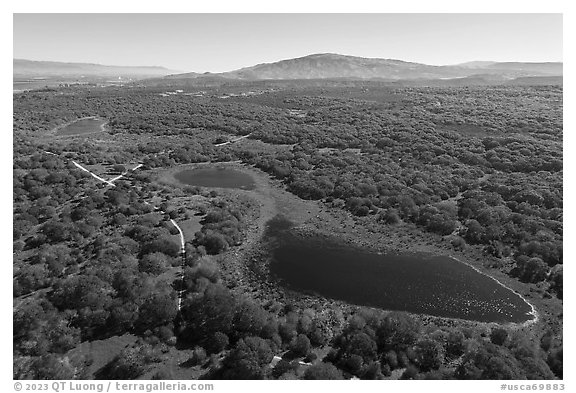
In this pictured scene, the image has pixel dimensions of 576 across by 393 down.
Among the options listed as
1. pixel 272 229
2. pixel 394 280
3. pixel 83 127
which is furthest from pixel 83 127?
pixel 394 280

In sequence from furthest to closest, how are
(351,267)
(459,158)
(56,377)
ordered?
(459,158) < (351,267) < (56,377)

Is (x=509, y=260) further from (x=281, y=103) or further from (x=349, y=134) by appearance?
(x=281, y=103)

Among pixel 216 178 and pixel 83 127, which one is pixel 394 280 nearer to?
pixel 216 178

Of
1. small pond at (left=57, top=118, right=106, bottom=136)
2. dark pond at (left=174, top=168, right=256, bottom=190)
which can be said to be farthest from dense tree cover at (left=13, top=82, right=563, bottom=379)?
small pond at (left=57, top=118, right=106, bottom=136)

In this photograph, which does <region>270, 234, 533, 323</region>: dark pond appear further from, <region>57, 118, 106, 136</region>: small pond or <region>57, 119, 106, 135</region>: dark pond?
<region>57, 119, 106, 135</region>: dark pond

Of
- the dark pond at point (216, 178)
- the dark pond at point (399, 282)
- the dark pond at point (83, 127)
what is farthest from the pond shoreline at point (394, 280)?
the dark pond at point (83, 127)

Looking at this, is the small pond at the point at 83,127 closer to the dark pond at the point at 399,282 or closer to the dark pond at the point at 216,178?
the dark pond at the point at 216,178

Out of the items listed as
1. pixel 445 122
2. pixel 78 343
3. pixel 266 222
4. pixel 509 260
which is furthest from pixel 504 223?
pixel 445 122
